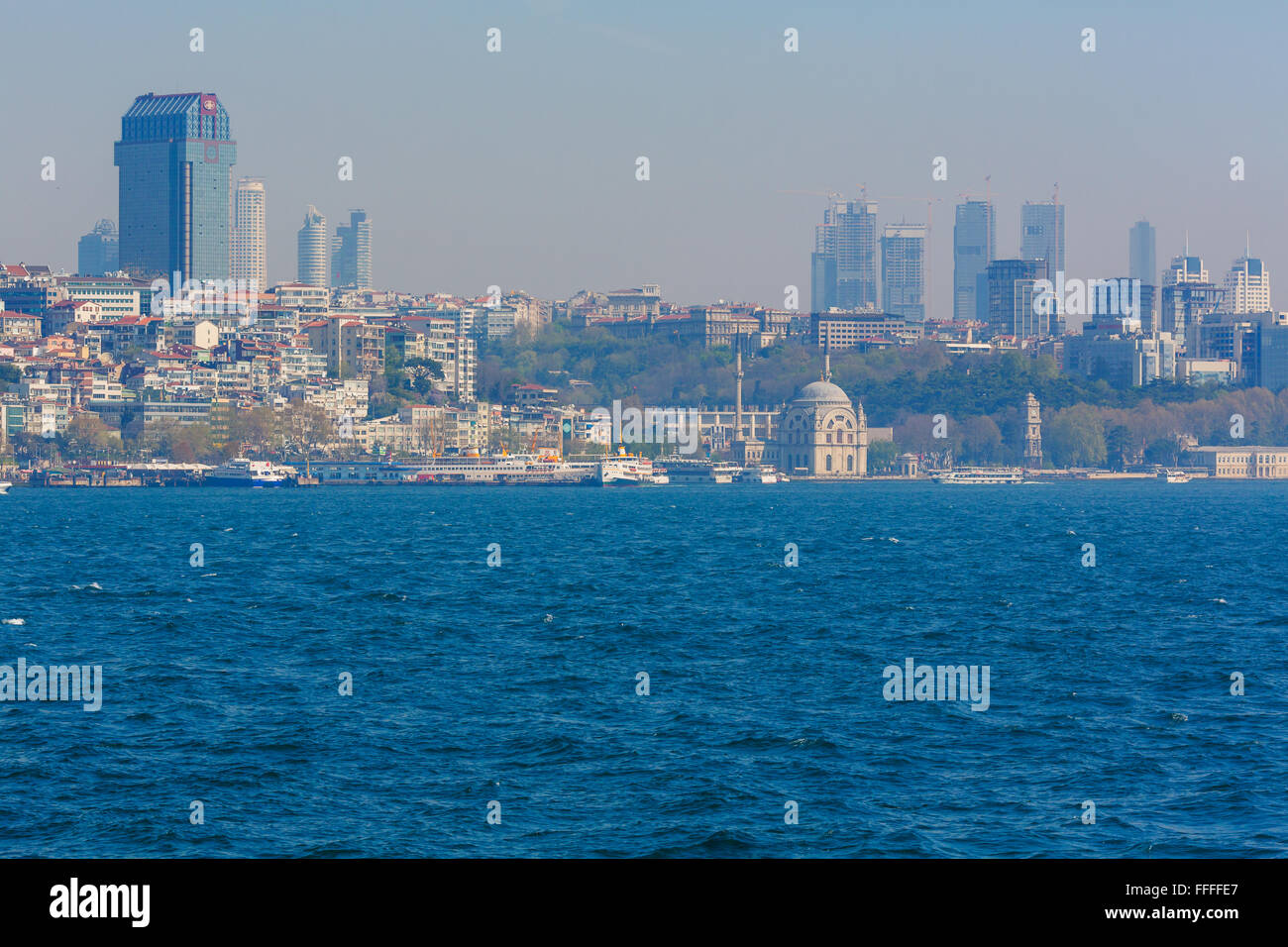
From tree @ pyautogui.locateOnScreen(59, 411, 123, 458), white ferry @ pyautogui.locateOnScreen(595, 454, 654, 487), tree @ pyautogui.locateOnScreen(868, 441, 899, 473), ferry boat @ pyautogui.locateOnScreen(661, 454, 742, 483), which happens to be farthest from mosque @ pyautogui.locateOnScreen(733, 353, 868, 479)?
tree @ pyautogui.locateOnScreen(59, 411, 123, 458)

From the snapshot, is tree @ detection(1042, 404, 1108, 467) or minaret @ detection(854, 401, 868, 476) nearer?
tree @ detection(1042, 404, 1108, 467)

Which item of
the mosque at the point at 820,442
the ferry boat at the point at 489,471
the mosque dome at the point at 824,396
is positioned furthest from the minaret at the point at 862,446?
Result: the ferry boat at the point at 489,471

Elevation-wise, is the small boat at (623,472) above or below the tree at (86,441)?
below

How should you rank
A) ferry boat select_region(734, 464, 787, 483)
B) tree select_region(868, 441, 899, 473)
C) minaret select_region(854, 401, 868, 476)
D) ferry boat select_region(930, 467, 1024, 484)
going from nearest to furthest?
1. ferry boat select_region(930, 467, 1024, 484)
2. ferry boat select_region(734, 464, 787, 483)
3. tree select_region(868, 441, 899, 473)
4. minaret select_region(854, 401, 868, 476)

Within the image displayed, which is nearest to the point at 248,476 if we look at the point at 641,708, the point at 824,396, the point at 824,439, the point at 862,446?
the point at 824,439

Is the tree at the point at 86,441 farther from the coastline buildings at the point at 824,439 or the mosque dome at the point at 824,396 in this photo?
the mosque dome at the point at 824,396

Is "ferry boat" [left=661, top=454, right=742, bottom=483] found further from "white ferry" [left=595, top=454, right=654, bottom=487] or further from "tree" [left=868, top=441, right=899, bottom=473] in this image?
"tree" [left=868, top=441, right=899, bottom=473]

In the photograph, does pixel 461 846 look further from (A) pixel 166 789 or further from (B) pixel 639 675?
(B) pixel 639 675
